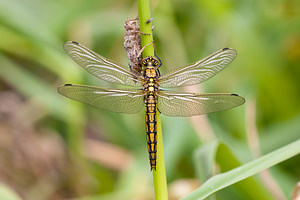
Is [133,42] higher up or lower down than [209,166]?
higher up

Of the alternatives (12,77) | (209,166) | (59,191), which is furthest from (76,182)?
(209,166)

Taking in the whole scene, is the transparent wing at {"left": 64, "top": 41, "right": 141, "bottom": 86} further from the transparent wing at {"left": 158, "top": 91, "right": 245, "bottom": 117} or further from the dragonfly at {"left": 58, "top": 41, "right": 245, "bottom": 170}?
the transparent wing at {"left": 158, "top": 91, "right": 245, "bottom": 117}

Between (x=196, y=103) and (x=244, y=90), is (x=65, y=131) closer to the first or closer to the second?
(x=244, y=90)

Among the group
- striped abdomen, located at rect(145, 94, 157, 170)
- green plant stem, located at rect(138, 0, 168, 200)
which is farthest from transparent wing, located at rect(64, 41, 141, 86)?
green plant stem, located at rect(138, 0, 168, 200)

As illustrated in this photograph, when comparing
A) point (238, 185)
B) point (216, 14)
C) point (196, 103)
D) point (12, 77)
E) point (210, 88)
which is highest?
point (216, 14)

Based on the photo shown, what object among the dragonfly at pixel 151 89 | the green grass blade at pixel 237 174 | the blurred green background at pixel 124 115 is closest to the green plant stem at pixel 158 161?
the green grass blade at pixel 237 174

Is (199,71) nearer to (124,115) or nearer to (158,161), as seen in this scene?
(158,161)

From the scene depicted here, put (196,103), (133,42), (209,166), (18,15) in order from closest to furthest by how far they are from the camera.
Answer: (133,42) → (209,166) → (196,103) → (18,15)

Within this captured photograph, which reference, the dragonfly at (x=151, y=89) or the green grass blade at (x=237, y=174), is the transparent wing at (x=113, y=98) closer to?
the dragonfly at (x=151, y=89)
